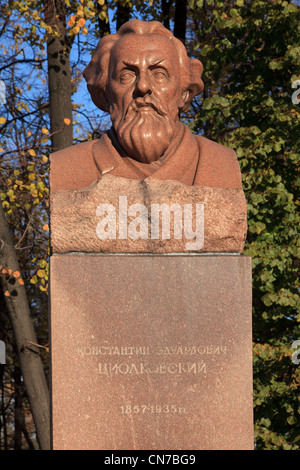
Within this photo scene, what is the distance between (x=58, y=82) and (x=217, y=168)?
416 centimetres

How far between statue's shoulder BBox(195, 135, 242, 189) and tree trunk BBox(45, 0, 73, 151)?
368 centimetres

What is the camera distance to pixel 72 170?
4242 millimetres

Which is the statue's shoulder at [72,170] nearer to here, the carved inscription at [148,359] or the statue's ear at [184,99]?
the statue's ear at [184,99]

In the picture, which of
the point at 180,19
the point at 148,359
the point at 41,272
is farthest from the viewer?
the point at 180,19

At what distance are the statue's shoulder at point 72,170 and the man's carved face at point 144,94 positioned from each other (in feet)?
0.84

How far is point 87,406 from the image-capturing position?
12.4 ft

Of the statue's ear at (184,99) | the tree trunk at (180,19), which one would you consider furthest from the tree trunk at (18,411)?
the statue's ear at (184,99)

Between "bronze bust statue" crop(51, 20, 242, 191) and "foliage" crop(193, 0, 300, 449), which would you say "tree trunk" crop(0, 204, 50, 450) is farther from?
"bronze bust statue" crop(51, 20, 242, 191)

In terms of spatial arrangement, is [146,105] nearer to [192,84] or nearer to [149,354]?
[192,84]

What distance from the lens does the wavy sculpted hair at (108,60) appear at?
439 centimetres

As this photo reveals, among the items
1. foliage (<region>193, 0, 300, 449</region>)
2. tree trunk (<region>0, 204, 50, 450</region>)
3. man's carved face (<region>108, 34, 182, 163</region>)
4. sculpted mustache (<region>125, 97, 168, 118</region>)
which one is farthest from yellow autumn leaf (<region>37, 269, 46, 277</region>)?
sculpted mustache (<region>125, 97, 168, 118</region>)

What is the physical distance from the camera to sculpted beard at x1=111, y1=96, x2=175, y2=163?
4.12 meters

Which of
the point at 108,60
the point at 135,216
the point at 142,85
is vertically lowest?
the point at 135,216

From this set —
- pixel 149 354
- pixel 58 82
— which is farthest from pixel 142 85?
pixel 58 82
